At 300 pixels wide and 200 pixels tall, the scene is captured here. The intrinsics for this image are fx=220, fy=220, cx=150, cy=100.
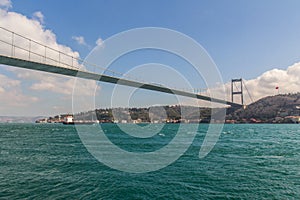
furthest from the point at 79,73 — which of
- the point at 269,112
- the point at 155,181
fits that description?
the point at 269,112

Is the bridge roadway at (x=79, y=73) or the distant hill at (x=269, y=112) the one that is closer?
the bridge roadway at (x=79, y=73)

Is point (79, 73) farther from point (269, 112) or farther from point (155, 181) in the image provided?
point (269, 112)

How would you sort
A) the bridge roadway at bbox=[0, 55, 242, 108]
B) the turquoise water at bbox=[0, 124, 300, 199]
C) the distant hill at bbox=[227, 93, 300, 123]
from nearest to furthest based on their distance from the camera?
the turquoise water at bbox=[0, 124, 300, 199] < the bridge roadway at bbox=[0, 55, 242, 108] < the distant hill at bbox=[227, 93, 300, 123]

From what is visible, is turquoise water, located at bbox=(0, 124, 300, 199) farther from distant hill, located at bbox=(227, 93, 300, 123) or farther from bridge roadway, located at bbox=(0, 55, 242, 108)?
distant hill, located at bbox=(227, 93, 300, 123)

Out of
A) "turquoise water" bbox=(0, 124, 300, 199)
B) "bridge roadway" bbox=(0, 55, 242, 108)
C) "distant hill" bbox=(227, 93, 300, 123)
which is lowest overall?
"turquoise water" bbox=(0, 124, 300, 199)

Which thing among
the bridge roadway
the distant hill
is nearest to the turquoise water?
the bridge roadway

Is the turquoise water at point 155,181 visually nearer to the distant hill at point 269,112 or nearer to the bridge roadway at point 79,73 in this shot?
the bridge roadway at point 79,73

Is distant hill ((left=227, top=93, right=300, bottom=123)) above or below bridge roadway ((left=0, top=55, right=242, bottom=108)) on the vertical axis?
below

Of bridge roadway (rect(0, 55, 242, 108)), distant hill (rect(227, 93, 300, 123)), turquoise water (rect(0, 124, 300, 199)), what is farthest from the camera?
distant hill (rect(227, 93, 300, 123))

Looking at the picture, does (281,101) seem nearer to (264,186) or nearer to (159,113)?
(159,113)

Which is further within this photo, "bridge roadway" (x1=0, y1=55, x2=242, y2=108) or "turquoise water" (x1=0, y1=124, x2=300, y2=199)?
"bridge roadway" (x1=0, y1=55, x2=242, y2=108)

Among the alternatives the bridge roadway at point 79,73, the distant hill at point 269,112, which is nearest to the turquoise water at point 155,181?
the bridge roadway at point 79,73
